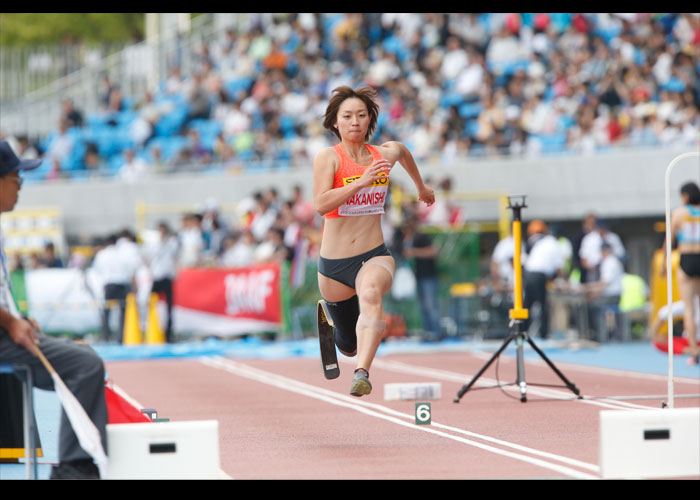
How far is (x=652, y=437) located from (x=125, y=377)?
32.6 ft

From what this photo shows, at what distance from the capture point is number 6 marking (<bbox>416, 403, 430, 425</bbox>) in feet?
29.0

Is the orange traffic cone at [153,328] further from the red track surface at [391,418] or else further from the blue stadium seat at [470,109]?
the blue stadium seat at [470,109]

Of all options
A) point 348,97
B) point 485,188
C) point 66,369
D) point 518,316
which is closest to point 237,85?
point 485,188

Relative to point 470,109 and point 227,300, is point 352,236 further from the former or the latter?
point 470,109

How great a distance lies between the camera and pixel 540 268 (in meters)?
19.5

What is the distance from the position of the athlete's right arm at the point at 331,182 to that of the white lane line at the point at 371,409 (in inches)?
65.1

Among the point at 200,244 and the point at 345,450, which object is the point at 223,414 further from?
the point at 200,244

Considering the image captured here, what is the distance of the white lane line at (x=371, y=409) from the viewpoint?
21.7 ft

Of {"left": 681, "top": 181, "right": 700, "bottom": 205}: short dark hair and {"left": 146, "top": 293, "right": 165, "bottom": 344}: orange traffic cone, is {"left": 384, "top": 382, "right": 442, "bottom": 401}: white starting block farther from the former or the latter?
{"left": 146, "top": 293, "right": 165, "bottom": 344}: orange traffic cone

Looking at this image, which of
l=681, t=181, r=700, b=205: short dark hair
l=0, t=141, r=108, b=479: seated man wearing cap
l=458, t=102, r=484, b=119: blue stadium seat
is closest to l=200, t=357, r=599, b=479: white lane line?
l=0, t=141, r=108, b=479: seated man wearing cap

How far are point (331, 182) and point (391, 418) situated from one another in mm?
1988

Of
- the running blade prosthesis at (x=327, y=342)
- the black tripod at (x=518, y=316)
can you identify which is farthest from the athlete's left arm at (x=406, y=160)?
the black tripod at (x=518, y=316)

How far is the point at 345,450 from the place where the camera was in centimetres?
750
